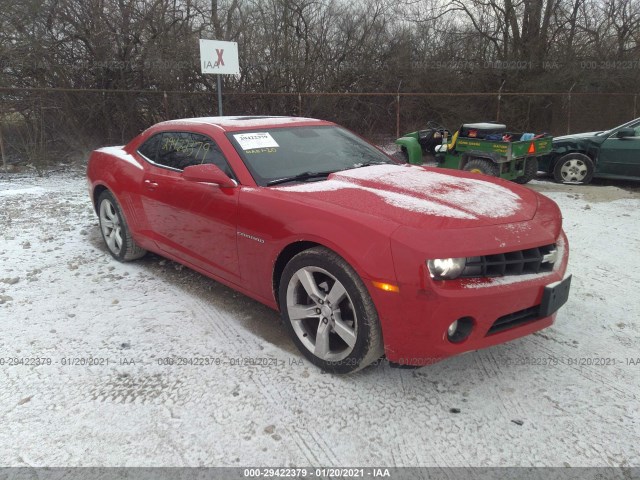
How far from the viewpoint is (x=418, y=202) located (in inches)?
106

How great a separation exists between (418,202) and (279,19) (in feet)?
45.1

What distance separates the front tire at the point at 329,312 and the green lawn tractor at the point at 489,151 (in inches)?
192

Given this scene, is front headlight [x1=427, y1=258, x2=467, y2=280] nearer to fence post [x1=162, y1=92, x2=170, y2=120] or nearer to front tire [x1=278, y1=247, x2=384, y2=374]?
front tire [x1=278, y1=247, x2=384, y2=374]

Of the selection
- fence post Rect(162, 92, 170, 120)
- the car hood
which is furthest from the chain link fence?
the car hood

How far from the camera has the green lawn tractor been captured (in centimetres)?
783

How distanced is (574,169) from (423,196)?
7545 mm

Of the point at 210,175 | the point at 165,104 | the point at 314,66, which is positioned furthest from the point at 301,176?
the point at 314,66

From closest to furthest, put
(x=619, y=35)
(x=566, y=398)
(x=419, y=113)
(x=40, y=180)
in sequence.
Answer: (x=566, y=398) → (x=40, y=180) → (x=419, y=113) → (x=619, y=35)

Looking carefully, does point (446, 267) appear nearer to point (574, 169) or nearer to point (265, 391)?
point (265, 391)

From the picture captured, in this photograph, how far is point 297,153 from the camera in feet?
11.5

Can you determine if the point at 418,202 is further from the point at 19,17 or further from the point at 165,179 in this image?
the point at 19,17

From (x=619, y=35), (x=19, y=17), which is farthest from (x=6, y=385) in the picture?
(x=619, y=35)

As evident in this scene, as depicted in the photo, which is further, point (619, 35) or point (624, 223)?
point (619, 35)

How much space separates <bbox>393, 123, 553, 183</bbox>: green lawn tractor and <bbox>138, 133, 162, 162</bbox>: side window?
4.12 meters
